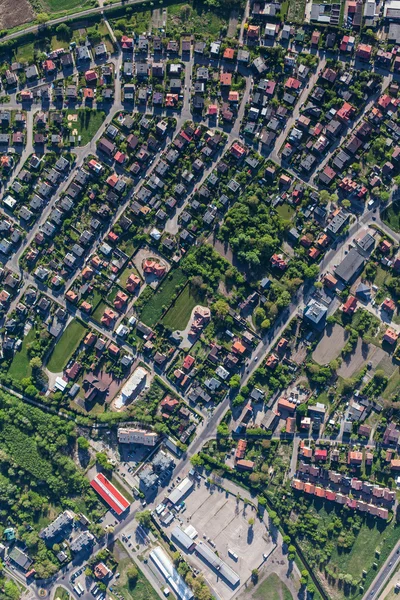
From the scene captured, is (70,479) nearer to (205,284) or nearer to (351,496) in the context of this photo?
(205,284)

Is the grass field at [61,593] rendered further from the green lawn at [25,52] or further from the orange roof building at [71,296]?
the green lawn at [25,52]

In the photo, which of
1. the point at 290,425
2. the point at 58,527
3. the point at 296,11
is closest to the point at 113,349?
the point at 58,527

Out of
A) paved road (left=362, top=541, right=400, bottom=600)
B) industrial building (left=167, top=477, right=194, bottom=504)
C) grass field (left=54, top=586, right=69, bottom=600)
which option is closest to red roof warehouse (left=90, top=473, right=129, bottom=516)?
industrial building (left=167, top=477, right=194, bottom=504)

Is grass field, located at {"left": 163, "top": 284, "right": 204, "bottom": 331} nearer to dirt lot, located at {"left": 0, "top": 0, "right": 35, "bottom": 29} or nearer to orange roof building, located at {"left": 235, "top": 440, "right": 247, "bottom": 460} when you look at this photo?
orange roof building, located at {"left": 235, "top": 440, "right": 247, "bottom": 460}

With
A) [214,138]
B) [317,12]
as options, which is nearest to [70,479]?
[214,138]

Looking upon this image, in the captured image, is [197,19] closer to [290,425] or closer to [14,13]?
[14,13]

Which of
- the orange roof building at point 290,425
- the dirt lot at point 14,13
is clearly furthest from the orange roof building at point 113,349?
the dirt lot at point 14,13
